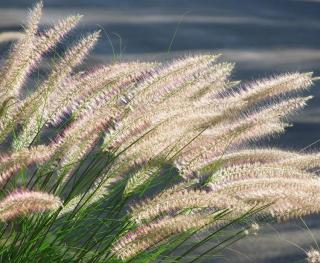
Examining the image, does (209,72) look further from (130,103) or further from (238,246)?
(238,246)

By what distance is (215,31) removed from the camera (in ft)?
10.4

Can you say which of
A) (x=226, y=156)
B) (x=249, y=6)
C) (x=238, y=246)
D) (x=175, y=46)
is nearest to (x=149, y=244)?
(x=226, y=156)

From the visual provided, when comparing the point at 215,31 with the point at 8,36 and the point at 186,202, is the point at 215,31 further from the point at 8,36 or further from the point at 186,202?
the point at 186,202

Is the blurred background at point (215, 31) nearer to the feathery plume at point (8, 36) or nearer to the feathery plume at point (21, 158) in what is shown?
the feathery plume at point (8, 36)

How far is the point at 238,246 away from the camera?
2.28 meters

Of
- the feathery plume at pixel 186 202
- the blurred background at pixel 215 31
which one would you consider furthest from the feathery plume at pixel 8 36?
the feathery plume at pixel 186 202

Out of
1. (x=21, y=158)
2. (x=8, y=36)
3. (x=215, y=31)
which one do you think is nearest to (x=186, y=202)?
(x=21, y=158)

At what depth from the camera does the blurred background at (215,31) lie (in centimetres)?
291

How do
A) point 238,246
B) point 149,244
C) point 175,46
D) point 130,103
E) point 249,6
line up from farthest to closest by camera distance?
point 249,6 → point 175,46 → point 238,246 → point 130,103 → point 149,244

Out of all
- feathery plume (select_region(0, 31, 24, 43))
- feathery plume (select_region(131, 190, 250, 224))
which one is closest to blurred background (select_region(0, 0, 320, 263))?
feathery plume (select_region(0, 31, 24, 43))

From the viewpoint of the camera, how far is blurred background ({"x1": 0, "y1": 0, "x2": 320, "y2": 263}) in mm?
2906

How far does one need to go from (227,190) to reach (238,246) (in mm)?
1123

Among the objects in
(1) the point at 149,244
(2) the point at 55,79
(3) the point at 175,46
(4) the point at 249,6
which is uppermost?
(4) the point at 249,6

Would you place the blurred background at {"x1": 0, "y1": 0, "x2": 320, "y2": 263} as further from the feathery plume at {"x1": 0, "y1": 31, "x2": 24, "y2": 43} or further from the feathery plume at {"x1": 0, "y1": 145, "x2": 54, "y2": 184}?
the feathery plume at {"x1": 0, "y1": 145, "x2": 54, "y2": 184}
